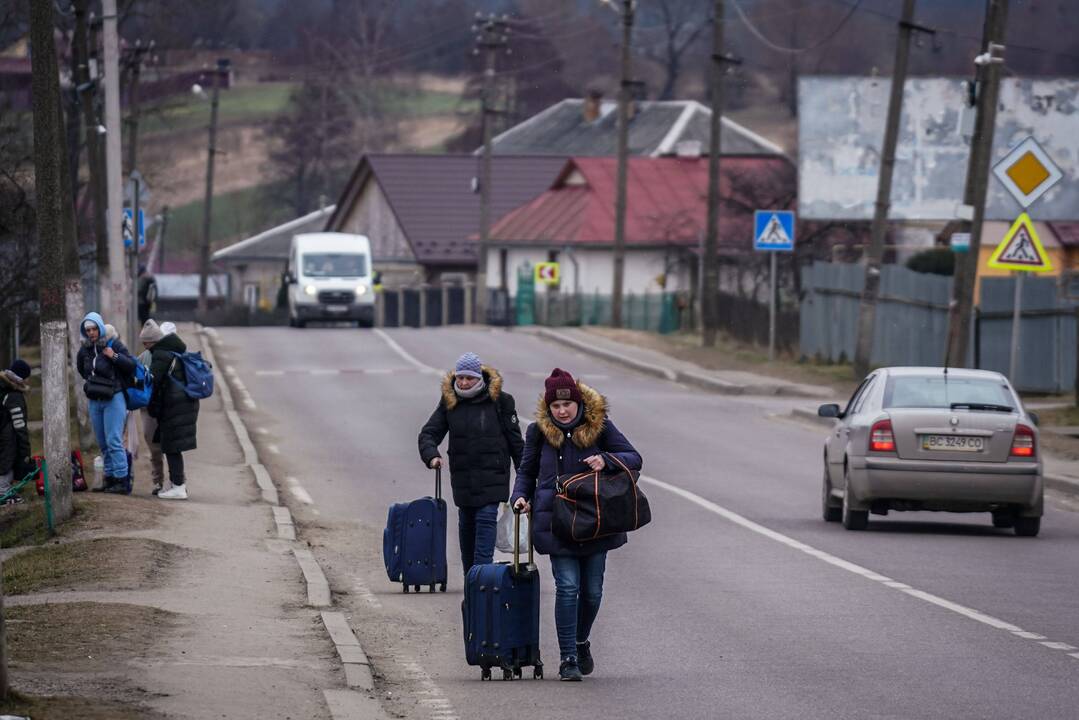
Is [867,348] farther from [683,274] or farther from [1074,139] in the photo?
[683,274]

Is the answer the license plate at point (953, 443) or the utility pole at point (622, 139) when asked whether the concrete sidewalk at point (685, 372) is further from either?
the license plate at point (953, 443)

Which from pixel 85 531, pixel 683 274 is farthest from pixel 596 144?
pixel 85 531

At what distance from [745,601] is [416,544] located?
2243mm

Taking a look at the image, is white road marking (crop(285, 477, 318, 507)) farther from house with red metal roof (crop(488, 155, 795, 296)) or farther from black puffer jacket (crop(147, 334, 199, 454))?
house with red metal roof (crop(488, 155, 795, 296))

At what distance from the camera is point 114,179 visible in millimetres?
25969

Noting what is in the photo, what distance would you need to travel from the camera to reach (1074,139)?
48.6m

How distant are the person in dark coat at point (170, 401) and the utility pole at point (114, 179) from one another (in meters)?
7.28

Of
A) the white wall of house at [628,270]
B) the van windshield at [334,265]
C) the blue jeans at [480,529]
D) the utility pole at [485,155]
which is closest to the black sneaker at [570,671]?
the blue jeans at [480,529]

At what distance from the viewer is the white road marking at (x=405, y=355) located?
39031 millimetres

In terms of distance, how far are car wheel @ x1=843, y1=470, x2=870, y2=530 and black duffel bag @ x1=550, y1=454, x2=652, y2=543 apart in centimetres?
784

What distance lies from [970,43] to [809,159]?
23.7 metres

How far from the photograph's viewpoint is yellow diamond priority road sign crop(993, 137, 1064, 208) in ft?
83.3

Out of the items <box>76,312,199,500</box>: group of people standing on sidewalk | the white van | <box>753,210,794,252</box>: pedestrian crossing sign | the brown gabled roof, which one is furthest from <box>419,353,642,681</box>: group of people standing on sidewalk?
the brown gabled roof

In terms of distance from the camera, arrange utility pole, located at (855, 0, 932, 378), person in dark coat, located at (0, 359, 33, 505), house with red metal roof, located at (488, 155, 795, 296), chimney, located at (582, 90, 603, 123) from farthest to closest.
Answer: chimney, located at (582, 90, 603, 123), house with red metal roof, located at (488, 155, 795, 296), utility pole, located at (855, 0, 932, 378), person in dark coat, located at (0, 359, 33, 505)
